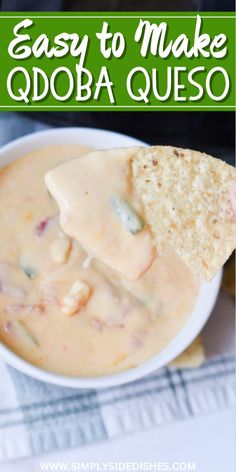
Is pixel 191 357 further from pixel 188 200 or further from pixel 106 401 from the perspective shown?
pixel 188 200

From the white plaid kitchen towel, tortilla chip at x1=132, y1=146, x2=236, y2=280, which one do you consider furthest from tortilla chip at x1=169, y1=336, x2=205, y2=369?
tortilla chip at x1=132, y1=146, x2=236, y2=280

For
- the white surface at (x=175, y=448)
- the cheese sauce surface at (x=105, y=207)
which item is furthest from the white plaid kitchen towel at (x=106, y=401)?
the cheese sauce surface at (x=105, y=207)

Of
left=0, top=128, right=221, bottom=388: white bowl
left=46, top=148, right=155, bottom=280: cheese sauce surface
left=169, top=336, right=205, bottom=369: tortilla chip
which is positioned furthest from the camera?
left=169, top=336, right=205, bottom=369: tortilla chip

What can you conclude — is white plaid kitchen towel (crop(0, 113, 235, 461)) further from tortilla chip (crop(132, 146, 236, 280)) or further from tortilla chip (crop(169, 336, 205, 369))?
tortilla chip (crop(132, 146, 236, 280))

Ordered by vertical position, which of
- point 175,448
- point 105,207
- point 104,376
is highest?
point 105,207

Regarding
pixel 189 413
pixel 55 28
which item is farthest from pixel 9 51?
pixel 189 413

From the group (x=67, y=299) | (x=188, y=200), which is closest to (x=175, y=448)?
(x=67, y=299)

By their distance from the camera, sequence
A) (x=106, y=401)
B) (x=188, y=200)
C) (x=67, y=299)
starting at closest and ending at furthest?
1. (x=188, y=200)
2. (x=67, y=299)
3. (x=106, y=401)

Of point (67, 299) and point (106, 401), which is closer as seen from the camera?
point (67, 299)
